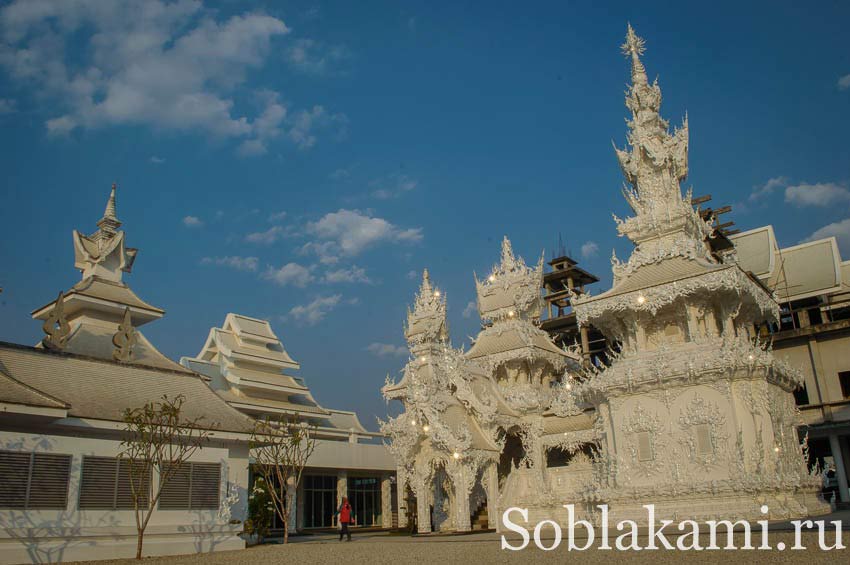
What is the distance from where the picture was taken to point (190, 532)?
1775cm

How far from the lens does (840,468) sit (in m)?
29.5

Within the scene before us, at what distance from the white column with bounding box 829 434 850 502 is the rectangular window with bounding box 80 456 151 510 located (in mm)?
28933

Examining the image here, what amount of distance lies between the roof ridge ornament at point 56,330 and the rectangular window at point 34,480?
437 centimetres

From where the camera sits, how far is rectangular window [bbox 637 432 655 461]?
20578 mm

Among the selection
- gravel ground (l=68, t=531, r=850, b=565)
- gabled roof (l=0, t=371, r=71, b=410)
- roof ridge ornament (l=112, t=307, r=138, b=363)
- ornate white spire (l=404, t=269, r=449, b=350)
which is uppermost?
ornate white spire (l=404, t=269, r=449, b=350)

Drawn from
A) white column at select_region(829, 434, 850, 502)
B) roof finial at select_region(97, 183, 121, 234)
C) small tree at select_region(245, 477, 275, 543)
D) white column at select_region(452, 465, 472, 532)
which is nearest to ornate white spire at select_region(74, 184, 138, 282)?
roof finial at select_region(97, 183, 121, 234)

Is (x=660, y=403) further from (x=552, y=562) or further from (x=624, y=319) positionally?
(x=552, y=562)

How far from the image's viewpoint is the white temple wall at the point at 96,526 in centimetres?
1460

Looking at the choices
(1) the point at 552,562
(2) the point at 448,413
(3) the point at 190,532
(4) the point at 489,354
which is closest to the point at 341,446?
(4) the point at 489,354

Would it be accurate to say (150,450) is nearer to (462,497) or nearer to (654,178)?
(462,497)

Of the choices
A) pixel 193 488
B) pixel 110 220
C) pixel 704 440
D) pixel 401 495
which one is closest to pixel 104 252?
pixel 110 220

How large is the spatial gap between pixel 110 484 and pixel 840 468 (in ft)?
98.0

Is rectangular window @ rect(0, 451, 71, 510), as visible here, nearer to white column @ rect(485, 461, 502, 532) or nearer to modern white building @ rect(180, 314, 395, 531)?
white column @ rect(485, 461, 502, 532)

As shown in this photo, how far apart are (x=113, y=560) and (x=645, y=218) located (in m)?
20.2
